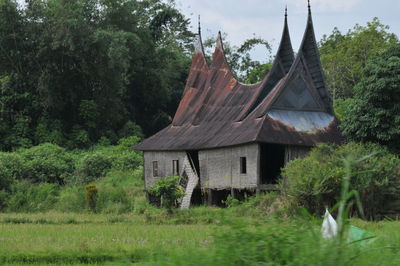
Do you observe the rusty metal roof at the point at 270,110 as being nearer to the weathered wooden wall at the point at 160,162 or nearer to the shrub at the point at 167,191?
the weathered wooden wall at the point at 160,162

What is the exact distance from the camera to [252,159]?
21.0 metres

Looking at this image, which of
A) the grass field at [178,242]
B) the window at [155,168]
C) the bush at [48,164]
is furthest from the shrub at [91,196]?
the bush at [48,164]

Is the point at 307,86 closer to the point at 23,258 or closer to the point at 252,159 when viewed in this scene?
the point at 252,159

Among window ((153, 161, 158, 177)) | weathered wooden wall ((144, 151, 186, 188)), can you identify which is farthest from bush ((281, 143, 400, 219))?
window ((153, 161, 158, 177))

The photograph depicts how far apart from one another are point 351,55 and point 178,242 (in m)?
30.6

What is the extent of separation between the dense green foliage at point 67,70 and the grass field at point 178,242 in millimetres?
18798

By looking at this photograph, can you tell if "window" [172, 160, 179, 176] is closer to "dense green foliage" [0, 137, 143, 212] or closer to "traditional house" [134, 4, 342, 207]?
"traditional house" [134, 4, 342, 207]

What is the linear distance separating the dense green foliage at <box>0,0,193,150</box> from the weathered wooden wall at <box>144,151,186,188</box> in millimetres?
9915

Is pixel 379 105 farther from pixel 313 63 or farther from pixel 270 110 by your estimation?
pixel 313 63

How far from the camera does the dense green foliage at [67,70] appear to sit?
119 ft

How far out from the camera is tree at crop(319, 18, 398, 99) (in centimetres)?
3744

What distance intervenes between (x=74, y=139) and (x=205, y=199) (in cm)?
1564

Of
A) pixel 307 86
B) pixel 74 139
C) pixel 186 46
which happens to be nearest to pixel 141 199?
pixel 307 86

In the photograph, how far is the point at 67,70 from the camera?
3784cm
